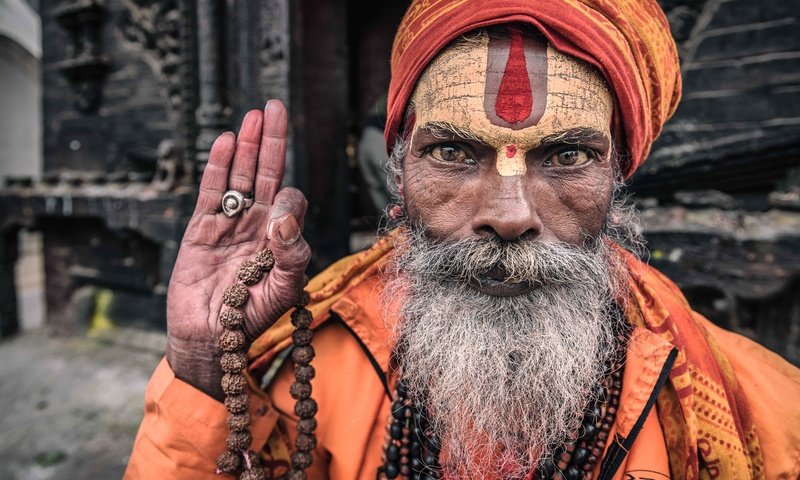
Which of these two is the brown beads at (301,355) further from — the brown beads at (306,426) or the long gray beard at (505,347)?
the long gray beard at (505,347)

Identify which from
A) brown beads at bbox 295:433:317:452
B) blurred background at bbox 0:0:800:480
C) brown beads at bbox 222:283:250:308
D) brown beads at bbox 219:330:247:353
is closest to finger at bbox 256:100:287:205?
brown beads at bbox 222:283:250:308

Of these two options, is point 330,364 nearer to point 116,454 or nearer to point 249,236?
point 249,236

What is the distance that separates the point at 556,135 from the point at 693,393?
81 cm

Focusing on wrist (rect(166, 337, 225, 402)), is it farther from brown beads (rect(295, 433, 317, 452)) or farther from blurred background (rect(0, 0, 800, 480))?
blurred background (rect(0, 0, 800, 480))

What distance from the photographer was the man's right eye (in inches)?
55.0

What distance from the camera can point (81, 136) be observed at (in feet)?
15.0

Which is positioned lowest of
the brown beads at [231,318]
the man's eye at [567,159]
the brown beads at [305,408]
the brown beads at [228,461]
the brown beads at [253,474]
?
the brown beads at [253,474]

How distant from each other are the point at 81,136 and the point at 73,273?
1.40m

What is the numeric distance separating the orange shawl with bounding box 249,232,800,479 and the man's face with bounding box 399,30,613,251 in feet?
1.11

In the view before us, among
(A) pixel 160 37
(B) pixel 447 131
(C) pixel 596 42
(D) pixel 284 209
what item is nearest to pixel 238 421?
(D) pixel 284 209

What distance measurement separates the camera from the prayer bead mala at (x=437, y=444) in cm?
141

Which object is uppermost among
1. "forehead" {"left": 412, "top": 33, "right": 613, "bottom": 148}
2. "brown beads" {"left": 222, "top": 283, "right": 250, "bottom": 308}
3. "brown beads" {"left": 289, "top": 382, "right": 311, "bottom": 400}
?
"forehead" {"left": 412, "top": 33, "right": 613, "bottom": 148}

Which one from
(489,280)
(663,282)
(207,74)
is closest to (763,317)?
(663,282)

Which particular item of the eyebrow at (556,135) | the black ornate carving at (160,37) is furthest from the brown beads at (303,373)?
the black ornate carving at (160,37)
